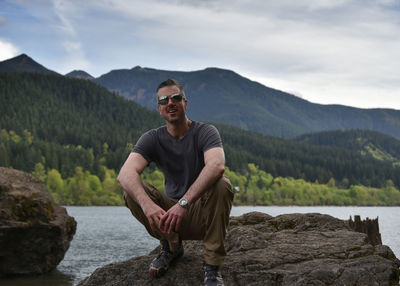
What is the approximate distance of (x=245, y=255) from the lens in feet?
25.2

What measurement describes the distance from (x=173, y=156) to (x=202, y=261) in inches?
65.2

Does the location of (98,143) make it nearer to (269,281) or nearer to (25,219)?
(25,219)

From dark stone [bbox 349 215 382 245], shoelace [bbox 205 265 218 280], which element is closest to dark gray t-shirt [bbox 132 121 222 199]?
shoelace [bbox 205 265 218 280]

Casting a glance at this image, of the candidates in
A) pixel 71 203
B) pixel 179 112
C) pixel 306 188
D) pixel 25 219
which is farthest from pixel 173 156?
pixel 306 188

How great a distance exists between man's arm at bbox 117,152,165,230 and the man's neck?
0.59 metres

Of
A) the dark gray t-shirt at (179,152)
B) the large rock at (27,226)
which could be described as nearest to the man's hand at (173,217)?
the dark gray t-shirt at (179,152)

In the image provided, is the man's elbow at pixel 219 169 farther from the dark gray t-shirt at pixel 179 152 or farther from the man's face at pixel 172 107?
the man's face at pixel 172 107

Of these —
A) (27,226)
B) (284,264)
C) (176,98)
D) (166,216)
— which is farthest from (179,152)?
(27,226)

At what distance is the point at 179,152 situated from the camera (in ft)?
22.8

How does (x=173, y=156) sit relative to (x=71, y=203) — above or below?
above

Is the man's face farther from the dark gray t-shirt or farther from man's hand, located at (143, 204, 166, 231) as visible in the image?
man's hand, located at (143, 204, 166, 231)

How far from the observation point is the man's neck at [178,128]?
7.04 m

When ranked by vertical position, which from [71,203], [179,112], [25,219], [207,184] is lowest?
[71,203]

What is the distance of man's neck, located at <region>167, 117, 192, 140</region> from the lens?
277 inches
